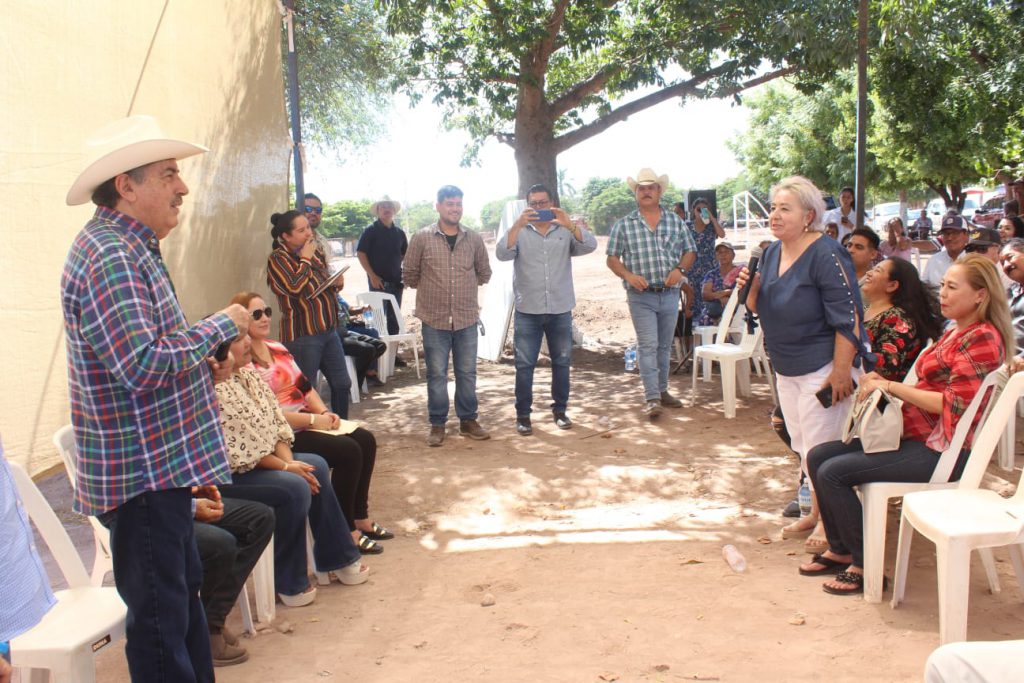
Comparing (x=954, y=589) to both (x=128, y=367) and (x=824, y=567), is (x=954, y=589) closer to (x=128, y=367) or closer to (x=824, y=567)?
(x=824, y=567)

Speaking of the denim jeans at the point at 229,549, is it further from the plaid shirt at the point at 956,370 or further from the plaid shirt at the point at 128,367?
the plaid shirt at the point at 956,370

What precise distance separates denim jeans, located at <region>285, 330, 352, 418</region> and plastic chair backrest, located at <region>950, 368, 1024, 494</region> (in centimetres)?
389

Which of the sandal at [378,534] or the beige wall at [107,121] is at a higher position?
the beige wall at [107,121]

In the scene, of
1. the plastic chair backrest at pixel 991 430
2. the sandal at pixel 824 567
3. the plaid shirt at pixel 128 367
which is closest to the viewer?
the plaid shirt at pixel 128 367

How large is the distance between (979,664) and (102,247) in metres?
2.32

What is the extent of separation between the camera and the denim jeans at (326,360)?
5805mm

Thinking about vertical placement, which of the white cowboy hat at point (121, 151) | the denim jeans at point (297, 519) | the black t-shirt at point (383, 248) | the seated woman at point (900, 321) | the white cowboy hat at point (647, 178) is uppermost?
the white cowboy hat at point (647, 178)

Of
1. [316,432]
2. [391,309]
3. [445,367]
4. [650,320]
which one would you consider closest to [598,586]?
[316,432]

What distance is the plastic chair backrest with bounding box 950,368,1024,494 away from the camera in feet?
10.6

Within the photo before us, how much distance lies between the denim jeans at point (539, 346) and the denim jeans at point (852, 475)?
3.30m

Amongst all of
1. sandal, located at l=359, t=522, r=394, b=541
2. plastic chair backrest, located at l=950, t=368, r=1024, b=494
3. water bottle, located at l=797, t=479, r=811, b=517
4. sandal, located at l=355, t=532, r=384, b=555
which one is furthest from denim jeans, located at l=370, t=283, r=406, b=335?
plastic chair backrest, located at l=950, t=368, r=1024, b=494

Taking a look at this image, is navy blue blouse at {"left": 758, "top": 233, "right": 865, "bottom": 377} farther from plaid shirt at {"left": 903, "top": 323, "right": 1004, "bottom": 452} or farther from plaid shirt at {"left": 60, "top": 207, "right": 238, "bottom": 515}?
plaid shirt at {"left": 60, "top": 207, "right": 238, "bottom": 515}

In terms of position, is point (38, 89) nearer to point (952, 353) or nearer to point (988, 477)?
point (952, 353)

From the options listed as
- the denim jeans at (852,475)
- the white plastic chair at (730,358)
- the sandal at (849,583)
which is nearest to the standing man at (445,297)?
the white plastic chair at (730,358)
